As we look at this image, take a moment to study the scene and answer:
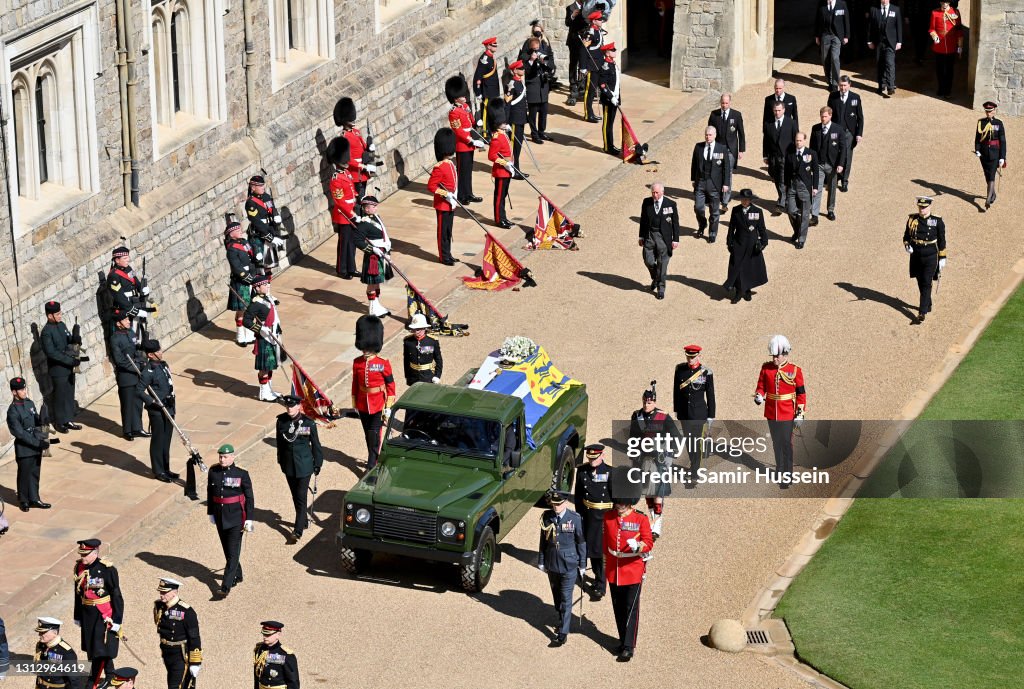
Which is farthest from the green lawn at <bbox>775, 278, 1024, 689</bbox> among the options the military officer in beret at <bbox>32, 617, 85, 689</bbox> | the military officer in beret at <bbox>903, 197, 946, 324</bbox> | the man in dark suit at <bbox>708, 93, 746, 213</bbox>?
the man in dark suit at <bbox>708, 93, 746, 213</bbox>

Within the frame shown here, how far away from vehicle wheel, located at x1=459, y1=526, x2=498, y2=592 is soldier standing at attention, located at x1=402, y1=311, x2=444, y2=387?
3.78 m

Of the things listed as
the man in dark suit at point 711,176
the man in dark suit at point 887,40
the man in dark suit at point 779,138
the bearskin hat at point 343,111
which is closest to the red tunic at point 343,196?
the bearskin hat at point 343,111

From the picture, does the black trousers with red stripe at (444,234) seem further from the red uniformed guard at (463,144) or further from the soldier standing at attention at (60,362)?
the soldier standing at attention at (60,362)

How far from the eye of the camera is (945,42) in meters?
39.8

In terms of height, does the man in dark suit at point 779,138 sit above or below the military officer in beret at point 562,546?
below

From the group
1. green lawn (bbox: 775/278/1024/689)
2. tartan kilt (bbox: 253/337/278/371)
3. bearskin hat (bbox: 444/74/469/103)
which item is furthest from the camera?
bearskin hat (bbox: 444/74/469/103)

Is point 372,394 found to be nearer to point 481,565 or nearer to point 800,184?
point 481,565

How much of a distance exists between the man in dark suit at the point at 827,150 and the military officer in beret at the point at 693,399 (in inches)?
361

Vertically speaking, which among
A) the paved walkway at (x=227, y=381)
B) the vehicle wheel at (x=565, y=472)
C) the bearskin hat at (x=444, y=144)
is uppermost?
the bearskin hat at (x=444, y=144)

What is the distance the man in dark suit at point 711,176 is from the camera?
1299 inches

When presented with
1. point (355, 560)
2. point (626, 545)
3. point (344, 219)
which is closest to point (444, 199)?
point (344, 219)

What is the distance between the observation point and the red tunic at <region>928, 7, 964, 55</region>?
3950cm

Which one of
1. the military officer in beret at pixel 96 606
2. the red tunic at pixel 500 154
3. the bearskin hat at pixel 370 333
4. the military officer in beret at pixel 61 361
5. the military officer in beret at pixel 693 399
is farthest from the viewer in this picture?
the red tunic at pixel 500 154

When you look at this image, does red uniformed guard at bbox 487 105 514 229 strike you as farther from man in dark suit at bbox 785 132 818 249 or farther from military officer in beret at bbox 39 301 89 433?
military officer in beret at bbox 39 301 89 433
